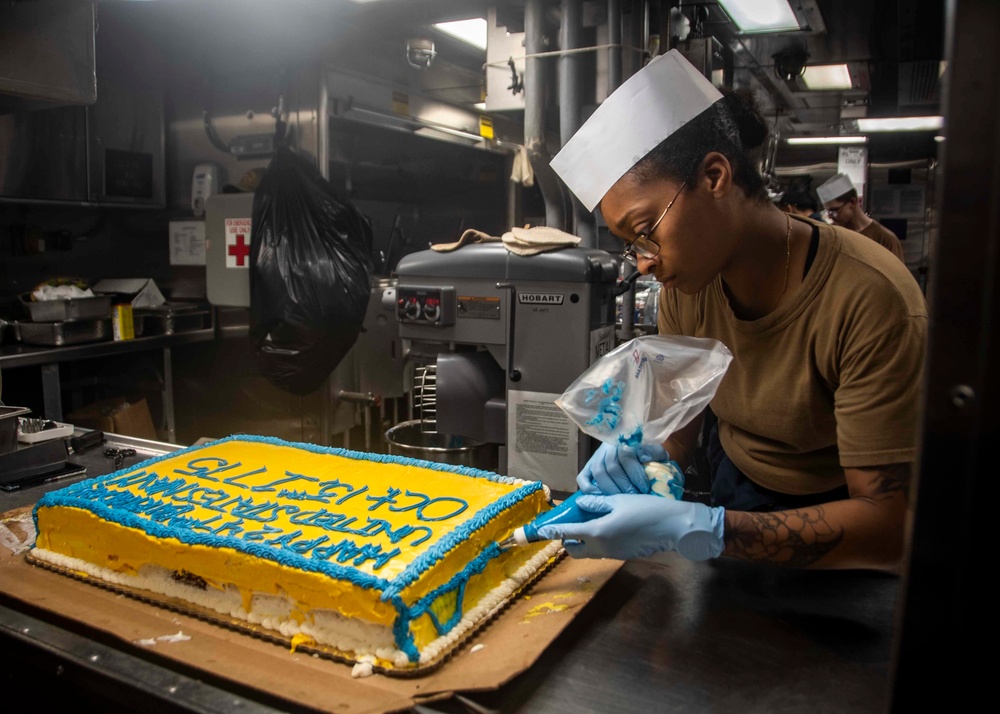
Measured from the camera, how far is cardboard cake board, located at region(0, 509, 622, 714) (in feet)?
3.30

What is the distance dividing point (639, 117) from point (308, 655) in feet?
3.69

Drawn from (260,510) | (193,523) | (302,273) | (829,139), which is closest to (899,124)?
(829,139)

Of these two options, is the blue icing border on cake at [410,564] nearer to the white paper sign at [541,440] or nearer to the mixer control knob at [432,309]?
the white paper sign at [541,440]

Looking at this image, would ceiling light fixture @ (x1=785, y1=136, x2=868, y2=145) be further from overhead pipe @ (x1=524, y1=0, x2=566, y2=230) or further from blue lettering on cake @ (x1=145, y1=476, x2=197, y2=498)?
blue lettering on cake @ (x1=145, y1=476, x2=197, y2=498)

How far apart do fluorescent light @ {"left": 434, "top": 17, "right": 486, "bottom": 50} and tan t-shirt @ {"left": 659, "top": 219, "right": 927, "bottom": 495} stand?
272cm

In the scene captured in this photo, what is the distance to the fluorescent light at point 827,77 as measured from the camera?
397 cm

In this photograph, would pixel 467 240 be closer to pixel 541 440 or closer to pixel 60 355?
pixel 541 440

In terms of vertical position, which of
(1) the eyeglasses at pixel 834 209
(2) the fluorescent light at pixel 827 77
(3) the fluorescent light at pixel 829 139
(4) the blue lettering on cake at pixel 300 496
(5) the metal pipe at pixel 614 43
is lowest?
(4) the blue lettering on cake at pixel 300 496

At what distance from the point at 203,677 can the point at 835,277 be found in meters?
1.24

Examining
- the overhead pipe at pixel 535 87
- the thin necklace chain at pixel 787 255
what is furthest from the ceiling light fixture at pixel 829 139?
the thin necklace chain at pixel 787 255

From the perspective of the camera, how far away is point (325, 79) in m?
3.81

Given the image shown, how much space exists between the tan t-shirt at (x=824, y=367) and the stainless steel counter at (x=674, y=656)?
0.86ft

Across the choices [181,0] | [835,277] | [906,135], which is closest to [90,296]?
[181,0]

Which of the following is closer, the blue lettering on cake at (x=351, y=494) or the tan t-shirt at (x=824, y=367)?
the tan t-shirt at (x=824, y=367)
